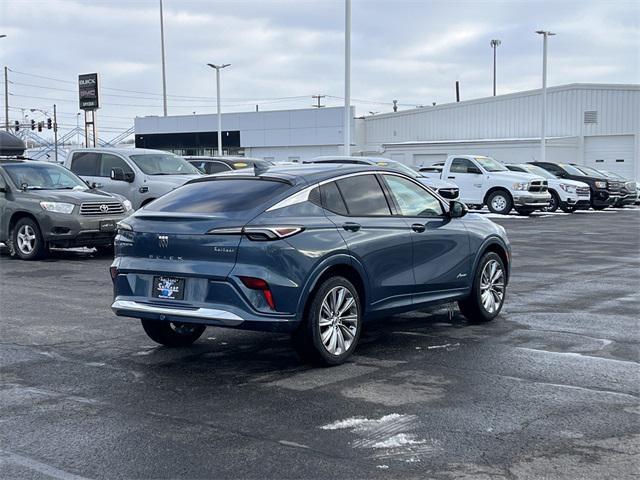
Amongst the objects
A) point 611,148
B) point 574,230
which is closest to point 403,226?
point 574,230

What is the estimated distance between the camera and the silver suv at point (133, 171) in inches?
714

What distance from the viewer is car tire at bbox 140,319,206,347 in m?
7.95

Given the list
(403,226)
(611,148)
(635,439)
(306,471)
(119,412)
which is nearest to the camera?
(306,471)

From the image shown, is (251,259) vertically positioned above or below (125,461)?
above

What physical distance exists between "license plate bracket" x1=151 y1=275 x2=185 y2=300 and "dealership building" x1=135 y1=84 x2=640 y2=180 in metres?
43.2

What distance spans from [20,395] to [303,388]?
7.00ft

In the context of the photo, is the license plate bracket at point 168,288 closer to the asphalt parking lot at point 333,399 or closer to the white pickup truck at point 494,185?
the asphalt parking lot at point 333,399

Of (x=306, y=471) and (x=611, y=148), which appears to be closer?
(x=306, y=471)

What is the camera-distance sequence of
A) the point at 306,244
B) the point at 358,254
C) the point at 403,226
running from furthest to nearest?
the point at 403,226
the point at 358,254
the point at 306,244

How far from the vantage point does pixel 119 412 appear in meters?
5.89

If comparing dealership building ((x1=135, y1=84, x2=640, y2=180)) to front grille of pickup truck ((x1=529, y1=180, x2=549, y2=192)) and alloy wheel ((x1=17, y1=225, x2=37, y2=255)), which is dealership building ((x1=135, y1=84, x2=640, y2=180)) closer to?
front grille of pickup truck ((x1=529, y1=180, x2=549, y2=192))

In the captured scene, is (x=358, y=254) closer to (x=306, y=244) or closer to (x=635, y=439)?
(x=306, y=244)

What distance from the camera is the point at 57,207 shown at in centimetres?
1502

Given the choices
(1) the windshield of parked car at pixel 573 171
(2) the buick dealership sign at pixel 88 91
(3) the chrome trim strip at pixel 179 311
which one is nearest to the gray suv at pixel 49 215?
(3) the chrome trim strip at pixel 179 311
